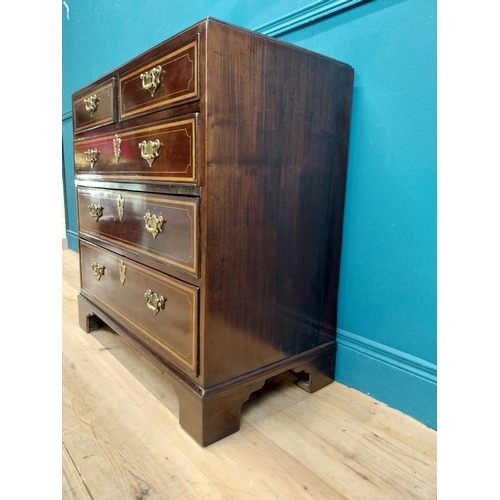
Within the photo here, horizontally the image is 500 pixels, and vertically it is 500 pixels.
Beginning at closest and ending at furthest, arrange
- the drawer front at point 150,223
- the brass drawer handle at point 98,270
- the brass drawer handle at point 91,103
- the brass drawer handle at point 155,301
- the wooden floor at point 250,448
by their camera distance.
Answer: the wooden floor at point 250,448, the drawer front at point 150,223, the brass drawer handle at point 155,301, the brass drawer handle at point 91,103, the brass drawer handle at point 98,270

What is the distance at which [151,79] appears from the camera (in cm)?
100

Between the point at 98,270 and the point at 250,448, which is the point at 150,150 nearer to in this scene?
the point at 98,270

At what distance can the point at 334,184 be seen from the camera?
46.9 inches

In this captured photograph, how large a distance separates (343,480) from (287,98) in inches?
36.3

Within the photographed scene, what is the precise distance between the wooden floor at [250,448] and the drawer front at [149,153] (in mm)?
658

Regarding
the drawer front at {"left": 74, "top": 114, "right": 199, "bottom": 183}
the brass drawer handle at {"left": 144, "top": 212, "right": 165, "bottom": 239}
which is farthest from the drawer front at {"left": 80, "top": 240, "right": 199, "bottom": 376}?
the drawer front at {"left": 74, "top": 114, "right": 199, "bottom": 183}

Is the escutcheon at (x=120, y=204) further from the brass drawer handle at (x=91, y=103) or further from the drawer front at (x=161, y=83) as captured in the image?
the brass drawer handle at (x=91, y=103)

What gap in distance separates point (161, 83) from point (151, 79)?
0.13 ft

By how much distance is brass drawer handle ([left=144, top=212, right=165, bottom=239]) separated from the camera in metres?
1.05

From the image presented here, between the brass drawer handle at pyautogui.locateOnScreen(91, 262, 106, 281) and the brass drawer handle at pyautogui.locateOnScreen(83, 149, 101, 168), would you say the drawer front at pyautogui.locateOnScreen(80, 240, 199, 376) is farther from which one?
the brass drawer handle at pyautogui.locateOnScreen(83, 149, 101, 168)

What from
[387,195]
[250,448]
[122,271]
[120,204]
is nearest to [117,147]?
[120,204]

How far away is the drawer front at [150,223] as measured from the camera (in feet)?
3.13

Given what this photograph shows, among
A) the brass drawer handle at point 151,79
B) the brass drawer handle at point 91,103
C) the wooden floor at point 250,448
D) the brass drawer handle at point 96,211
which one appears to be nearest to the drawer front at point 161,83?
the brass drawer handle at point 151,79
